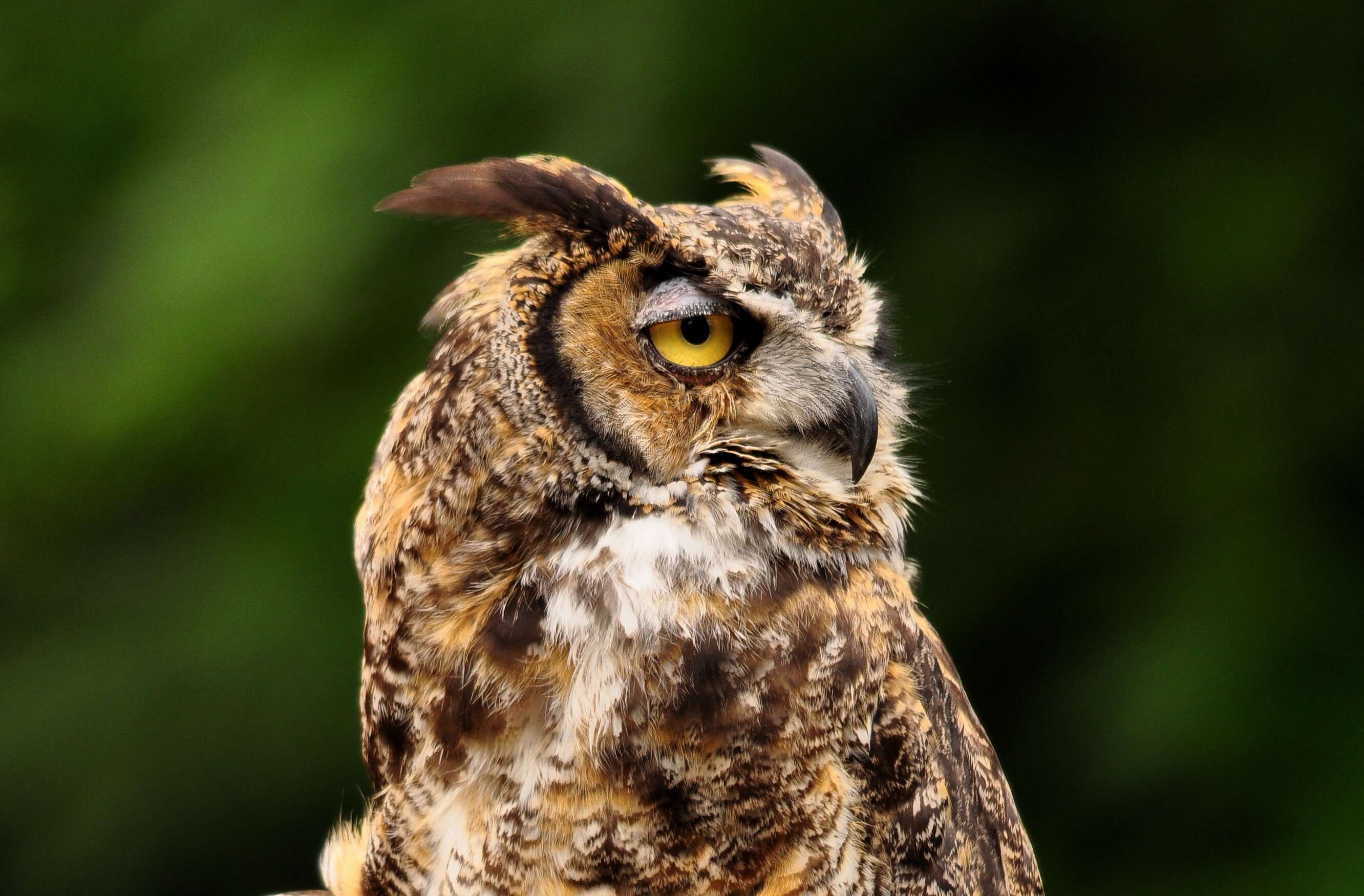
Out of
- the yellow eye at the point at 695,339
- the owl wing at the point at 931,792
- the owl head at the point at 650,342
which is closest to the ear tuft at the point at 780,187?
the owl head at the point at 650,342

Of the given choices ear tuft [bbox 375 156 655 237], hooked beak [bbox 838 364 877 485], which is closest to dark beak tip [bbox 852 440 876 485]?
hooked beak [bbox 838 364 877 485]

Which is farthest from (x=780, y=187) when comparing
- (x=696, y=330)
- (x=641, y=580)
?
(x=641, y=580)

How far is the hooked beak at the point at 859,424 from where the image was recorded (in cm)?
120

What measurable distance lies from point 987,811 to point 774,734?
1.24 ft

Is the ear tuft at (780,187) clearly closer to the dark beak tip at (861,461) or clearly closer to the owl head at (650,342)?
the owl head at (650,342)

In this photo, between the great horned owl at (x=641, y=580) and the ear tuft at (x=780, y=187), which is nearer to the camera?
the great horned owl at (x=641, y=580)

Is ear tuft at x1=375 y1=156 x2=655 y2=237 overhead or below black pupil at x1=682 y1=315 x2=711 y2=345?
overhead

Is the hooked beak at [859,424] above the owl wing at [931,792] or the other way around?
Result: above

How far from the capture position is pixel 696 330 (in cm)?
114

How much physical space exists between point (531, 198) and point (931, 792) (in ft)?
2.22

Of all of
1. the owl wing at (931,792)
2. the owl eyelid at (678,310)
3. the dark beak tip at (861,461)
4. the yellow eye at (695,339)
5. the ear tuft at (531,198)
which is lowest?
the owl wing at (931,792)

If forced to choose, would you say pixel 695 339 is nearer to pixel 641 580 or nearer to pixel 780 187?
pixel 641 580

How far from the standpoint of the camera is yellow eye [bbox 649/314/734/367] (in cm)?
113

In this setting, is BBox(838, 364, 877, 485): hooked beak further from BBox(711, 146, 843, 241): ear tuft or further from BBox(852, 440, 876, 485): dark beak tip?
BBox(711, 146, 843, 241): ear tuft
